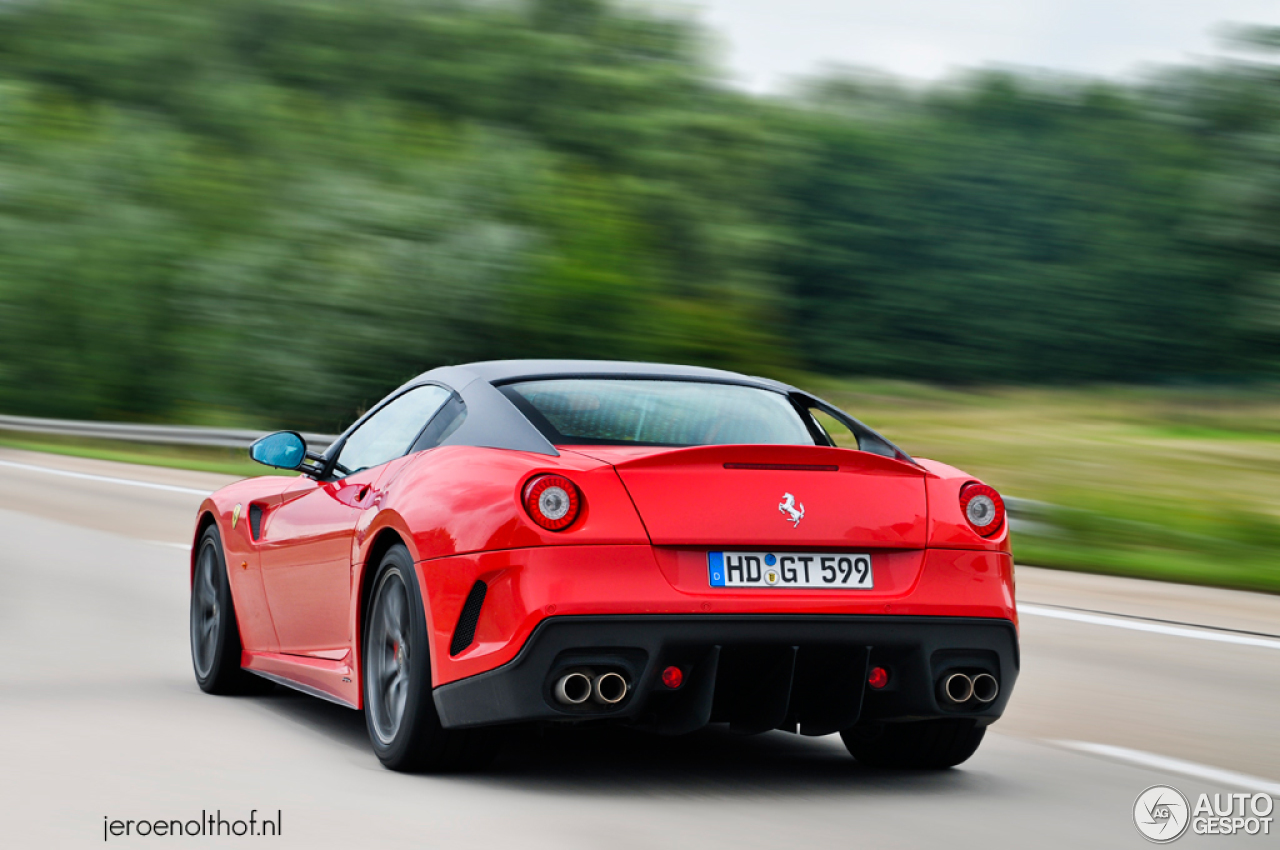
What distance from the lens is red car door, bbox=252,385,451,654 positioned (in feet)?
18.9

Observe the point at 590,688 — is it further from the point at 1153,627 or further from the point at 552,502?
the point at 1153,627

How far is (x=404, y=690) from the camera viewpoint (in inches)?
206

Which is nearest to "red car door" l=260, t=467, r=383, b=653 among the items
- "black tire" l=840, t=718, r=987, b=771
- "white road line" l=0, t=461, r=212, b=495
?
"black tire" l=840, t=718, r=987, b=771

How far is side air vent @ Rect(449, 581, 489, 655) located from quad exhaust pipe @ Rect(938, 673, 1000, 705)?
135cm

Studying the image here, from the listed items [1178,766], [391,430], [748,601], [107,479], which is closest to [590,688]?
[748,601]

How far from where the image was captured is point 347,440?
21.3 feet

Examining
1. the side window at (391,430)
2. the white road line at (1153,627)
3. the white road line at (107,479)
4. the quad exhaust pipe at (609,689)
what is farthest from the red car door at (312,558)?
the white road line at (107,479)

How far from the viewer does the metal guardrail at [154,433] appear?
89.7ft

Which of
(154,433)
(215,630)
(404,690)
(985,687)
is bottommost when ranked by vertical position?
(154,433)

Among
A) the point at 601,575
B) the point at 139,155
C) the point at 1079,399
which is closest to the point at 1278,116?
the point at 601,575

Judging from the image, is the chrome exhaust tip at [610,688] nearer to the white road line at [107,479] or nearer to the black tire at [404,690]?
the black tire at [404,690]

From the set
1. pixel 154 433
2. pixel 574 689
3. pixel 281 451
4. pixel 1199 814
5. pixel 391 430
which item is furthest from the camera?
pixel 154 433

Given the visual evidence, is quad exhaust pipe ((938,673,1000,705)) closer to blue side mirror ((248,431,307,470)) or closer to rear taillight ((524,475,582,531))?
rear taillight ((524,475,582,531))

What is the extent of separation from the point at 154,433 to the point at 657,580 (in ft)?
92.2
